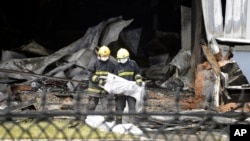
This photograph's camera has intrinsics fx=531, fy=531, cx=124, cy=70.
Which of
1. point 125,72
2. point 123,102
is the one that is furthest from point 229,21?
point 123,102

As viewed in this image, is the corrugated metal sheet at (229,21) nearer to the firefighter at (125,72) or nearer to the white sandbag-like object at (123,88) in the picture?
the firefighter at (125,72)

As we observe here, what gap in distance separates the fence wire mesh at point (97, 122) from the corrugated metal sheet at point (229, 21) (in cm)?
186

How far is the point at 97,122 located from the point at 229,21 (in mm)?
4348

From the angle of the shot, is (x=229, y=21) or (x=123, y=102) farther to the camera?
(x=229, y=21)

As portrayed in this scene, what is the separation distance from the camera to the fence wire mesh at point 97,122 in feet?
14.7

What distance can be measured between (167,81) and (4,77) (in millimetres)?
3775

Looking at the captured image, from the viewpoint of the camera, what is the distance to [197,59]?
37.0 feet

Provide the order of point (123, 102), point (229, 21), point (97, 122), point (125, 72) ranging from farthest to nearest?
point (229, 21) → point (123, 102) → point (125, 72) → point (97, 122)

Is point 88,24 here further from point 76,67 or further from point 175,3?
point 76,67

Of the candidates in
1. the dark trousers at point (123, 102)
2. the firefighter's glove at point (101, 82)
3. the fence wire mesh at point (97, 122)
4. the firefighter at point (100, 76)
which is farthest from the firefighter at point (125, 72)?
the fence wire mesh at point (97, 122)

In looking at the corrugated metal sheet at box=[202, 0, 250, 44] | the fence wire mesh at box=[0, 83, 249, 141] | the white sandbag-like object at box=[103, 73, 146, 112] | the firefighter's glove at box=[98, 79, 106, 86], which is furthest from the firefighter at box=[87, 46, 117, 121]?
the corrugated metal sheet at box=[202, 0, 250, 44]

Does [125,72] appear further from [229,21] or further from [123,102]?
[229,21]

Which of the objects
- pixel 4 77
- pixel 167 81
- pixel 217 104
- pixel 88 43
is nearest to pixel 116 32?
pixel 88 43

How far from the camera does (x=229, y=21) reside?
35.6ft
